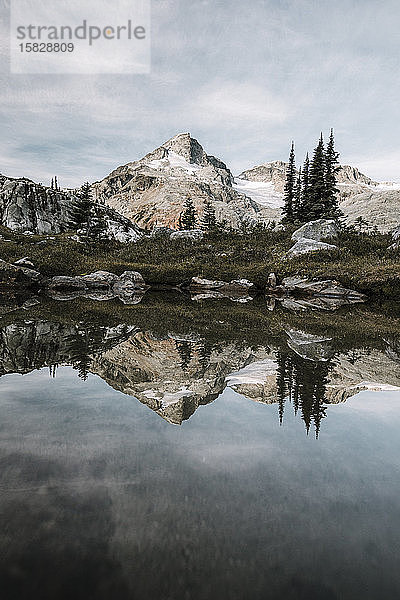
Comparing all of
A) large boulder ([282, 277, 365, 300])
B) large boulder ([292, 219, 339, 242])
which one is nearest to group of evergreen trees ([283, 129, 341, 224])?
large boulder ([292, 219, 339, 242])

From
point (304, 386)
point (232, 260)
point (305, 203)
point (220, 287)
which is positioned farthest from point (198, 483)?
point (305, 203)

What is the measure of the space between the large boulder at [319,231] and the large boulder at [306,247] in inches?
83.3

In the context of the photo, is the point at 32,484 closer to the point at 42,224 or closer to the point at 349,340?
the point at 349,340

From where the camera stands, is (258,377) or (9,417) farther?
(258,377)

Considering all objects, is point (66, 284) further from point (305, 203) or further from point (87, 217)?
point (305, 203)

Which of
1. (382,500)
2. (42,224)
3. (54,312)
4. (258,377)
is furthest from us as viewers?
(42,224)

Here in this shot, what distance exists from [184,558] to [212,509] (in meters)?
0.61

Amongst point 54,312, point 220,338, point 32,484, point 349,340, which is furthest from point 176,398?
point 54,312

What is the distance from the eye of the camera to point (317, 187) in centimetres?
5469

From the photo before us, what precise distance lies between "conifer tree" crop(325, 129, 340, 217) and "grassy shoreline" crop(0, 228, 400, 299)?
10261mm

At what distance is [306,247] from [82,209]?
1612 inches

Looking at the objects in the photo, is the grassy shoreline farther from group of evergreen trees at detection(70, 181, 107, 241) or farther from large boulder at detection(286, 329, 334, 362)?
large boulder at detection(286, 329, 334, 362)

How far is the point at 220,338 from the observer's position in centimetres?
1115

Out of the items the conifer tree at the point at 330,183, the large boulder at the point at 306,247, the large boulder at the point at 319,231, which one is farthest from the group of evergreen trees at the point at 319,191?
the large boulder at the point at 306,247
